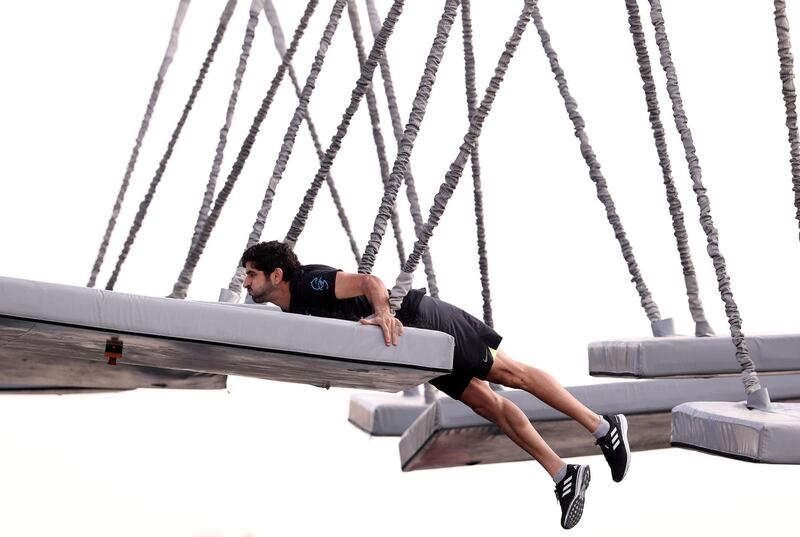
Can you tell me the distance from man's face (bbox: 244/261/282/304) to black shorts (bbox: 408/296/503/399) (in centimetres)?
67

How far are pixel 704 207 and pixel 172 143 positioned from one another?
11.0 ft

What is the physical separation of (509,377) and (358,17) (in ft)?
8.94

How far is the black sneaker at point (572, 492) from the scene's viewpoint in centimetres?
481

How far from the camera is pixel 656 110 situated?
5566 mm

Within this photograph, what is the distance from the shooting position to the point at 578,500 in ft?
15.8

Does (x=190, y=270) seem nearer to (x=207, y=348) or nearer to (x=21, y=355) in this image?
(x=21, y=355)

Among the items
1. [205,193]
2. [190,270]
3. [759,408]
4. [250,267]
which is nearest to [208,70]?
[205,193]

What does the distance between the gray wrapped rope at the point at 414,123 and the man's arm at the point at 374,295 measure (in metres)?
0.19

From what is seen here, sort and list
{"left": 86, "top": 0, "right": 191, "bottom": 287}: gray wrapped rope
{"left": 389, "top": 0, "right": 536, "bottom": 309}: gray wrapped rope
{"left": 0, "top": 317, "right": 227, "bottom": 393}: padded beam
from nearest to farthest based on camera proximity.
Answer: {"left": 389, "top": 0, "right": 536, "bottom": 309}: gray wrapped rope < {"left": 0, "top": 317, "right": 227, "bottom": 393}: padded beam < {"left": 86, "top": 0, "right": 191, "bottom": 287}: gray wrapped rope

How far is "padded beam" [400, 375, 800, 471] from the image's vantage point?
5457 millimetres

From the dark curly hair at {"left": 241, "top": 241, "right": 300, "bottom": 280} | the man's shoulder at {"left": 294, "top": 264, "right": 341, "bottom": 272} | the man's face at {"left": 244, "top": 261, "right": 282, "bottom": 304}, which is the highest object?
the dark curly hair at {"left": 241, "top": 241, "right": 300, "bottom": 280}

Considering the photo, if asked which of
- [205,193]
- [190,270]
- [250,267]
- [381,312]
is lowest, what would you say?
[381,312]

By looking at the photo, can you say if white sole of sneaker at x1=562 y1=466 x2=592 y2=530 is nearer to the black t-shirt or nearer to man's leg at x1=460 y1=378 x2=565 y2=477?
man's leg at x1=460 y1=378 x2=565 y2=477

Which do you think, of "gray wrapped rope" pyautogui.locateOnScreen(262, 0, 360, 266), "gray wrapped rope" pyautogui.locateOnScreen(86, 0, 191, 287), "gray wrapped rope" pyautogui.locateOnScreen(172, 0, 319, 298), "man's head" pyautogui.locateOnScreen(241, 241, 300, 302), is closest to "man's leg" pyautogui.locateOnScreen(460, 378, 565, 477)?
"man's head" pyautogui.locateOnScreen(241, 241, 300, 302)
